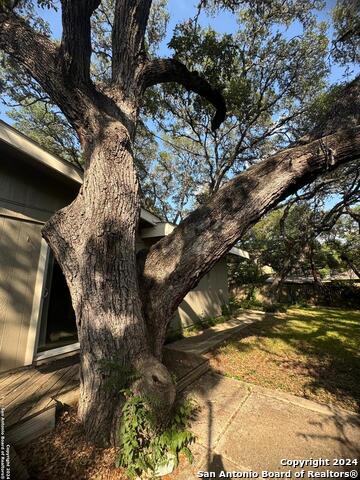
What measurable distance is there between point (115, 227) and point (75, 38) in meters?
2.15

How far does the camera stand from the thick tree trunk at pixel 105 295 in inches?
81.7

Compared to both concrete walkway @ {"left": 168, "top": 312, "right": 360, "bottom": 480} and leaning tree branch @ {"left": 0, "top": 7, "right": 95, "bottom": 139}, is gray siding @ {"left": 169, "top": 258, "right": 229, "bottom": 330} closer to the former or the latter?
concrete walkway @ {"left": 168, "top": 312, "right": 360, "bottom": 480}

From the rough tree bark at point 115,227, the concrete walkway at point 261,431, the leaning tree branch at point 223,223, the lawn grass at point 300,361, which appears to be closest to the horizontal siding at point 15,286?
the rough tree bark at point 115,227

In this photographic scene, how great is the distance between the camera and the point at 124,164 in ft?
8.60

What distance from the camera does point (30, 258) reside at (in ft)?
12.1

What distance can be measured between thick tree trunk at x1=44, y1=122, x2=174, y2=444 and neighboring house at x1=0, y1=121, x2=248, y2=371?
5.01 ft

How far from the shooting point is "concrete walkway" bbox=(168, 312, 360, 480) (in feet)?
6.79

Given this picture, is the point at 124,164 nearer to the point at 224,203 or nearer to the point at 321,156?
the point at 224,203

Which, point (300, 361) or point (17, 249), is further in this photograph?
point (300, 361)

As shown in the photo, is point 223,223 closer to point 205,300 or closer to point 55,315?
point 55,315

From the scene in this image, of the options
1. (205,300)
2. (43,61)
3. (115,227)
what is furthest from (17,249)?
(205,300)

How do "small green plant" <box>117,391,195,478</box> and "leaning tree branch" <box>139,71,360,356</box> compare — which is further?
"leaning tree branch" <box>139,71,360,356</box>

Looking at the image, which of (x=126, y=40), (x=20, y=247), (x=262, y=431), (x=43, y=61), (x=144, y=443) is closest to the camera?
(x=144, y=443)

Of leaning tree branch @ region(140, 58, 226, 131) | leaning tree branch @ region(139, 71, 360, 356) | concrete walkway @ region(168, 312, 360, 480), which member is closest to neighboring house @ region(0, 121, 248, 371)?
leaning tree branch @ region(140, 58, 226, 131)
